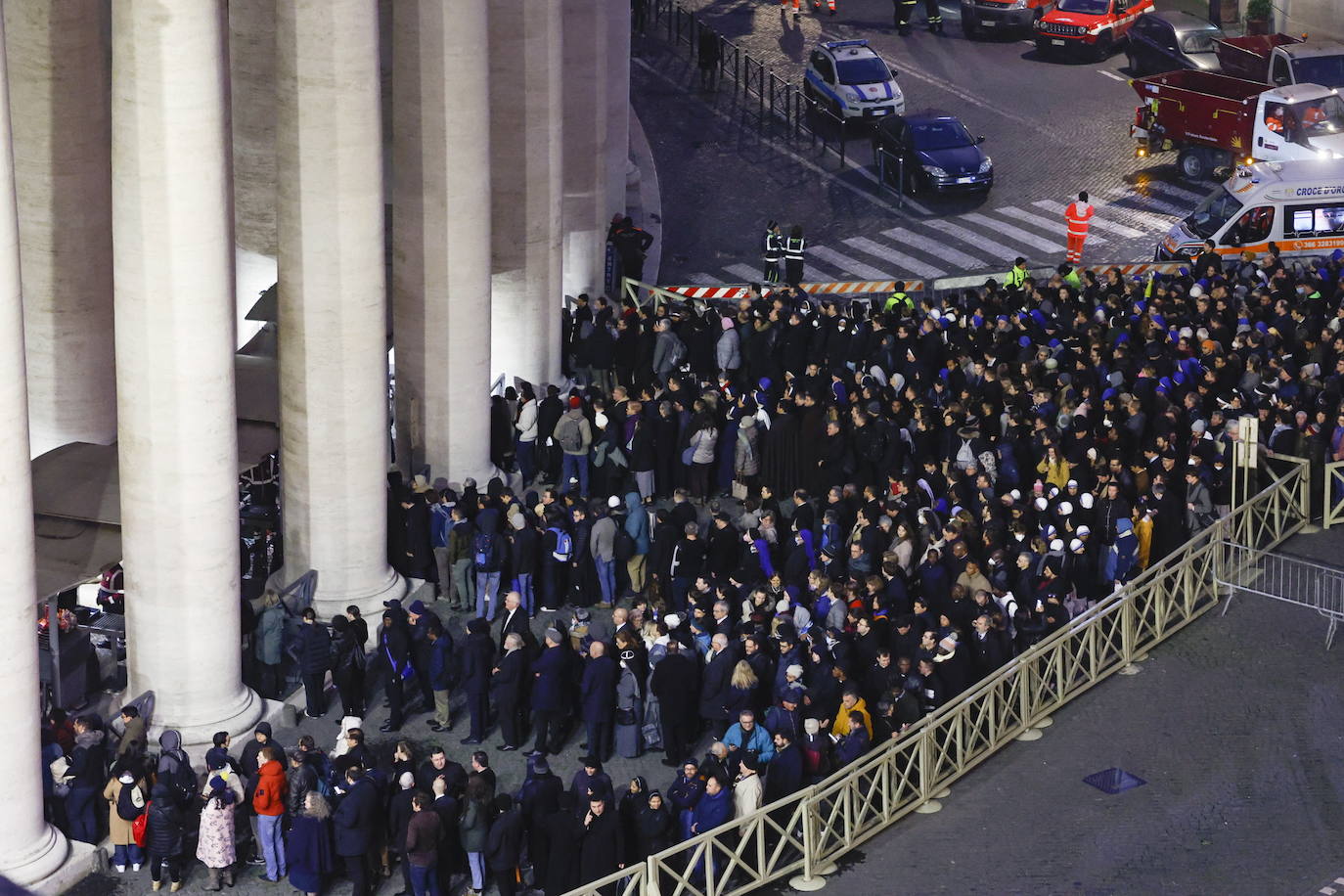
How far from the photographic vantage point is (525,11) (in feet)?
120

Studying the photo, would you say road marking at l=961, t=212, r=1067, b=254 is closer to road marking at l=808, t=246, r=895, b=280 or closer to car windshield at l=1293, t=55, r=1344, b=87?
road marking at l=808, t=246, r=895, b=280

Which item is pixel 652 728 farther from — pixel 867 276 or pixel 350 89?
pixel 867 276

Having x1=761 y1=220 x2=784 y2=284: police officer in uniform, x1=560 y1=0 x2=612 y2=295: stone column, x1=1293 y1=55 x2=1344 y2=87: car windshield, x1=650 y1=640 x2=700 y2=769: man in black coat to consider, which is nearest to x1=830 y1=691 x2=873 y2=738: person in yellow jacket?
x1=650 y1=640 x2=700 y2=769: man in black coat

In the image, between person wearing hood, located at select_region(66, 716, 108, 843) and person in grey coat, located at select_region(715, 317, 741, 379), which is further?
person in grey coat, located at select_region(715, 317, 741, 379)

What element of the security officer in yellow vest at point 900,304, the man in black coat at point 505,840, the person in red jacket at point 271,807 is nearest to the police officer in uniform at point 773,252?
the security officer in yellow vest at point 900,304

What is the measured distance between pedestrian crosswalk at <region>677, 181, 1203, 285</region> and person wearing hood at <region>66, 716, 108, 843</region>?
20.1 meters

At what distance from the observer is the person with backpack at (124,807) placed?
86.4 feet

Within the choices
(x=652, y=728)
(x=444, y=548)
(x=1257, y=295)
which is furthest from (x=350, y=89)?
(x=1257, y=295)

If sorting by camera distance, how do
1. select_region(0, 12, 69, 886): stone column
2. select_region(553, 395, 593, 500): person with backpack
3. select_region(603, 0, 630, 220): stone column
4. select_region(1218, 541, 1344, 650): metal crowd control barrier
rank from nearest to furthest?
1. select_region(0, 12, 69, 886): stone column
2. select_region(1218, 541, 1344, 650): metal crowd control barrier
3. select_region(553, 395, 593, 500): person with backpack
4. select_region(603, 0, 630, 220): stone column

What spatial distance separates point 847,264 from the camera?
46094 millimetres

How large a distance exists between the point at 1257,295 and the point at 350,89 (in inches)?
609

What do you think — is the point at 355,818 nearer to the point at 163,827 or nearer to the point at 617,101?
the point at 163,827

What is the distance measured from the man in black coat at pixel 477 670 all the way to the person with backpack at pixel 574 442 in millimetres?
5753

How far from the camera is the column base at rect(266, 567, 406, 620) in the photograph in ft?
104
